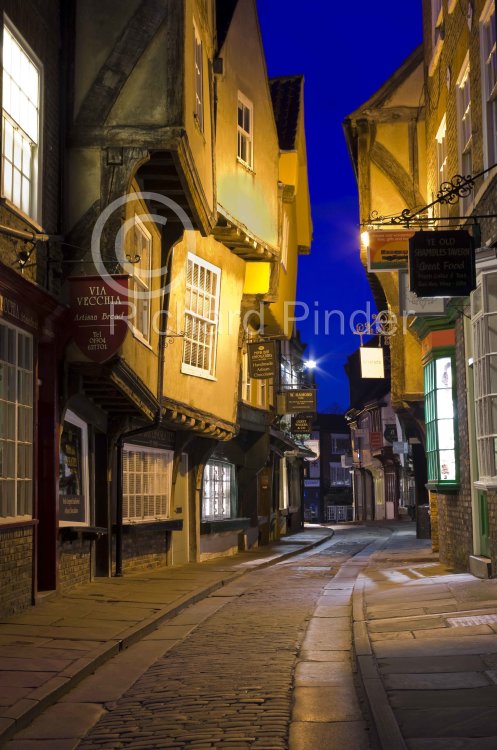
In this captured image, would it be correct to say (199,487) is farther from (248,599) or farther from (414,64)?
(414,64)

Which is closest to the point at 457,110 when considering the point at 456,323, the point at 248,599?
the point at 456,323

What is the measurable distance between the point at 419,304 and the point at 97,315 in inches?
252

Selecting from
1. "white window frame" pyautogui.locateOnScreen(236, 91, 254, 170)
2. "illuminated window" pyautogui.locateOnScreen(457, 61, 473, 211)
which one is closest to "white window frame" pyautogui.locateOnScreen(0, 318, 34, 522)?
"illuminated window" pyautogui.locateOnScreen(457, 61, 473, 211)

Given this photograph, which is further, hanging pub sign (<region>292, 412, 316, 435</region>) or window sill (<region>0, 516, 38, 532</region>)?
hanging pub sign (<region>292, 412, 316, 435</region>)

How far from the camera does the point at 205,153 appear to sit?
17.0 metres

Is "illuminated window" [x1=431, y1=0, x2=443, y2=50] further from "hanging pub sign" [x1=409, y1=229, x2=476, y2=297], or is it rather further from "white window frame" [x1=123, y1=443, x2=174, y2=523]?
"white window frame" [x1=123, y1=443, x2=174, y2=523]

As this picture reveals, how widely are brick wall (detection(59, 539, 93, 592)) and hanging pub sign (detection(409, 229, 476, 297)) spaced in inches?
250

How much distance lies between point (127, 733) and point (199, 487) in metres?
15.9

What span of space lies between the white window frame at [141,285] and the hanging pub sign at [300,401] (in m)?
17.7

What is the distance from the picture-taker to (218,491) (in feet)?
84.2

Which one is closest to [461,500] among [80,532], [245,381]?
[80,532]

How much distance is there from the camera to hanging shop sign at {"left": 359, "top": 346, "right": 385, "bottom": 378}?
3116 centimetres

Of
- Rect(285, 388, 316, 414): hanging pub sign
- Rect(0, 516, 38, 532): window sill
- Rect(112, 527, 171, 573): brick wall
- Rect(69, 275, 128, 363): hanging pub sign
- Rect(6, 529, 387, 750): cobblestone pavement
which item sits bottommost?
Rect(6, 529, 387, 750): cobblestone pavement

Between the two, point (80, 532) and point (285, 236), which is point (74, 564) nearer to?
point (80, 532)
